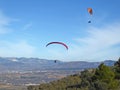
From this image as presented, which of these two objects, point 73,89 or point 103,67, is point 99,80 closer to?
point 103,67

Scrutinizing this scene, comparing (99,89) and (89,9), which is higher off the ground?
(89,9)

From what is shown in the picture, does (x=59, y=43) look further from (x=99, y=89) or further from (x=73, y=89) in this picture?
(x=73, y=89)

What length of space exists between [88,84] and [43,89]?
2902 centimetres

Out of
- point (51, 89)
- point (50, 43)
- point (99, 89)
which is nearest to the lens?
point (50, 43)

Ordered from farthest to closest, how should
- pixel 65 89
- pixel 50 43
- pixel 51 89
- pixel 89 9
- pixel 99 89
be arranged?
pixel 51 89 → pixel 65 89 → pixel 99 89 → pixel 50 43 → pixel 89 9

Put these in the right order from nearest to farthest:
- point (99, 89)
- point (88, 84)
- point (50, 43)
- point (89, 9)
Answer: point (89, 9) → point (50, 43) → point (99, 89) → point (88, 84)

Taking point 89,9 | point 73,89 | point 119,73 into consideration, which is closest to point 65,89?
point 73,89

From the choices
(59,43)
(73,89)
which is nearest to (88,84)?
(73,89)

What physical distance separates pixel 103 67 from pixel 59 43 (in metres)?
30.0

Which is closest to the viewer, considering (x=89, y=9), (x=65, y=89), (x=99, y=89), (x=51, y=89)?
(x=89, y=9)

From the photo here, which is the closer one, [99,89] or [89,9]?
[89,9]

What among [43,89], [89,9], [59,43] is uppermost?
[89,9]

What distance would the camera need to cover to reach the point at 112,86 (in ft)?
246

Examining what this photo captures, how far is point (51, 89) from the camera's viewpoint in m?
104
